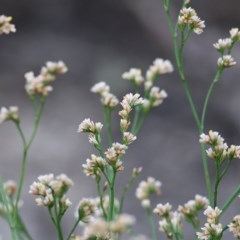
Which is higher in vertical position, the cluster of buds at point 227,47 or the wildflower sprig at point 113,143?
the cluster of buds at point 227,47

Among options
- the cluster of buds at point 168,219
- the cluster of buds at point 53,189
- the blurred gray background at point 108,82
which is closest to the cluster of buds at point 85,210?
the cluster of buds at point 53,189

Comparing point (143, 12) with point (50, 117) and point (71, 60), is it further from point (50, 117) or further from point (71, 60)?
point (50, 117)

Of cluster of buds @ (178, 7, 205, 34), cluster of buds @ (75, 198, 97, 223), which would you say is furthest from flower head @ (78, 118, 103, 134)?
cluster of buds @ (178, 7, 205, 34)

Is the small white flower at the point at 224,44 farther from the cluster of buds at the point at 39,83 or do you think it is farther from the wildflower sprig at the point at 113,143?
the cluster of buds at the point at 39,83

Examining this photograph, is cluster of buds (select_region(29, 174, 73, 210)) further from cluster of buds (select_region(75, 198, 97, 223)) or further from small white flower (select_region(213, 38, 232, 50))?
small white flower (select_region(213, 38, 232, 50))

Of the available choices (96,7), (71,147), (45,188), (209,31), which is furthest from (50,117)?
(45,188)

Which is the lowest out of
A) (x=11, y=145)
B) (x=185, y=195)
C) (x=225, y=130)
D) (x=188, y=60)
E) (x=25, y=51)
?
(x=185, y=195)
